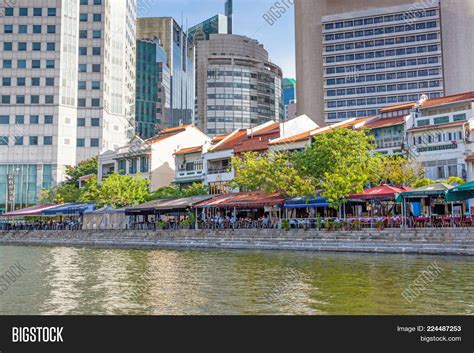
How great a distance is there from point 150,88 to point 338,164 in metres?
130

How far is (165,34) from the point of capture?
182m

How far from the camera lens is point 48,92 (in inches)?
3797

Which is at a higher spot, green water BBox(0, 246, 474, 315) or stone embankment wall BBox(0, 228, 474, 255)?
stone embankment wall BBox(0, 228, 474, 255)

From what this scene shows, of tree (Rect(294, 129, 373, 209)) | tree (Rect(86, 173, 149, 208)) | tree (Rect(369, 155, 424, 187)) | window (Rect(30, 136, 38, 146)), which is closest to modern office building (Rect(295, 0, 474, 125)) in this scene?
window (Rect(30, 136, 38, 146))

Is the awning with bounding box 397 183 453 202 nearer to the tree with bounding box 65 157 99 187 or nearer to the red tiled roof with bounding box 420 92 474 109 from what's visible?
the red tiled roof with bounding box 420 92 474 109

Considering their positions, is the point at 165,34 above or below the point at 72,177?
above

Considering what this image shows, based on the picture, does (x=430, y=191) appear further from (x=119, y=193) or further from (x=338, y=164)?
(x=119, y=193)

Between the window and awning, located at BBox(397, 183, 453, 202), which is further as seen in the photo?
the window

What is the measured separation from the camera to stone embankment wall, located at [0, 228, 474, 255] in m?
31.9

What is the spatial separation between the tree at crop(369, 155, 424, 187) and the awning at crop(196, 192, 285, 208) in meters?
7.75

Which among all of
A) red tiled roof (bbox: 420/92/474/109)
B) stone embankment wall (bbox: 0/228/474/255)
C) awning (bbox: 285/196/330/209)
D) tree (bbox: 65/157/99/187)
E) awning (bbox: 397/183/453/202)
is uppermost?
red tiled roof (bbox: 420/92/474/109)

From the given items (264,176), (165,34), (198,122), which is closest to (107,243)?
(264,176)
